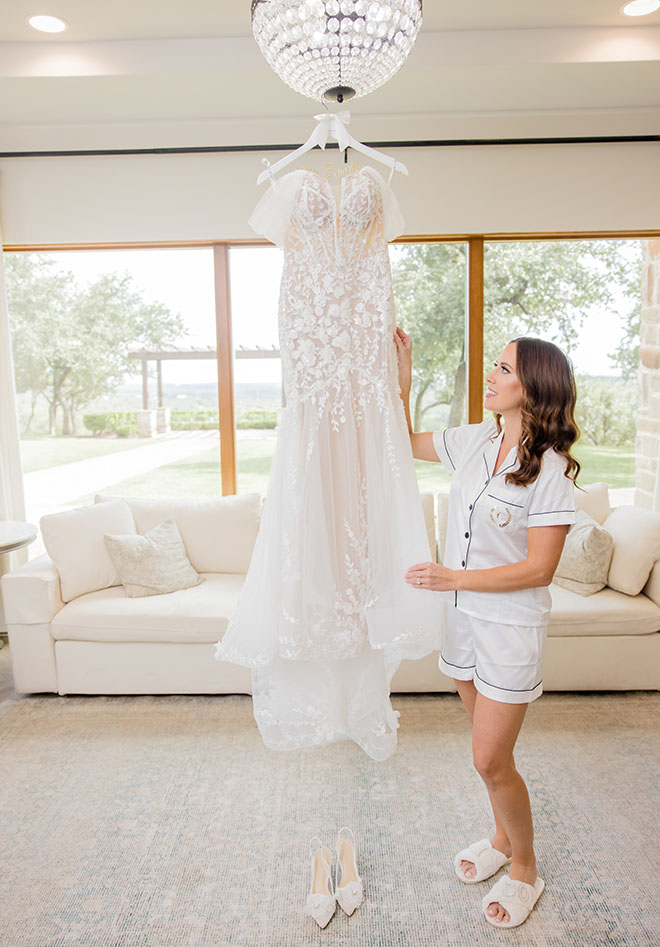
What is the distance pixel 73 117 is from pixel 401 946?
408cm

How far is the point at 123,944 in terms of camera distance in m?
1.89

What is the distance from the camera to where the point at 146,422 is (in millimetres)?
4434

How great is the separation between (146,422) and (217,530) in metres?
1.05

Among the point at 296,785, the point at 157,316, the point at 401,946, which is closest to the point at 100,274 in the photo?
the point at 157,316

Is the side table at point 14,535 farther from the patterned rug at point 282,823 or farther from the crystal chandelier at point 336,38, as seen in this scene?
the crystal chandelier at point 336,38

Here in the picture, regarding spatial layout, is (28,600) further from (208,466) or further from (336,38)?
(336,38)

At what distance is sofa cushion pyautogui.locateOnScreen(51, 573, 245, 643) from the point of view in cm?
328

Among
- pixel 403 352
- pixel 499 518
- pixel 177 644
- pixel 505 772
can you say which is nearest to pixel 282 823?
pixel 505 772

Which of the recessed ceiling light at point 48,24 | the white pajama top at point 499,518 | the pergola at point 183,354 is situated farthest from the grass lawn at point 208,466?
the white pajama top at point 499,518

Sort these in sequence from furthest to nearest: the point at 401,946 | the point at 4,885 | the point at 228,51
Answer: the point at 228,51 → the point at 4,885 → the point at 401,946

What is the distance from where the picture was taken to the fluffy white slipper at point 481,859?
212 centimetres

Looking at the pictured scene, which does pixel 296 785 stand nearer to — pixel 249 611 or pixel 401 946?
pixel 401 946

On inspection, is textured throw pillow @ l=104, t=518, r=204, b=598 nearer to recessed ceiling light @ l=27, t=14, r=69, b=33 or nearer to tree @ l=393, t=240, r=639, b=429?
tree @ l=393, t=240, r=639, b=429

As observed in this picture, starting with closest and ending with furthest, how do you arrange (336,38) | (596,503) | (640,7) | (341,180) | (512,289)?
(336,38) → (341,180) → (640,7) → (596,503) → (512,289)
